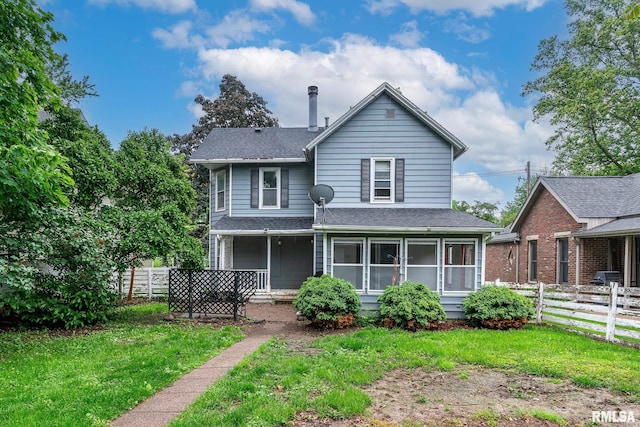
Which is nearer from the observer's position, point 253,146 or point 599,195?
point 253,146

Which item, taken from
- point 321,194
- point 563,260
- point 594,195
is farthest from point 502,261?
point 321,194

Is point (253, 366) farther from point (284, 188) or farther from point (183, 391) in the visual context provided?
point (284, 188)

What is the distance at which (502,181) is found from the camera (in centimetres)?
5256

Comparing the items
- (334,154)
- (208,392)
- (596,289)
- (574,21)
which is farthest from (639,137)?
(208,392)

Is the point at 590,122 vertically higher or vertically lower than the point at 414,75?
lower

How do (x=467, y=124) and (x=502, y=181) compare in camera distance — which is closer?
(x=467, y=124)

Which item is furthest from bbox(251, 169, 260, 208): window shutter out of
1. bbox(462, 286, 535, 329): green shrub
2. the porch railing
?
bbox(462, 286, 535, 329): green shrub

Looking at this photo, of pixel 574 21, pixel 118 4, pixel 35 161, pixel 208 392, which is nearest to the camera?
pixel 208 392

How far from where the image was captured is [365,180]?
1270 cm

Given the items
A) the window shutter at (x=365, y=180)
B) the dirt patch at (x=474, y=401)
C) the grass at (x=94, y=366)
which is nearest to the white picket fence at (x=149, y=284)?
the grass at (x=94, y=366)

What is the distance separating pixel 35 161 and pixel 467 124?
28286mm

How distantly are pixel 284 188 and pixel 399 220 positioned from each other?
5133 mm

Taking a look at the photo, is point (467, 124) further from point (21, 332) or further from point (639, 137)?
point (21, 332)

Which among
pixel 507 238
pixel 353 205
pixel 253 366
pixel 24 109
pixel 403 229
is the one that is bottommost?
pixel 253 366
